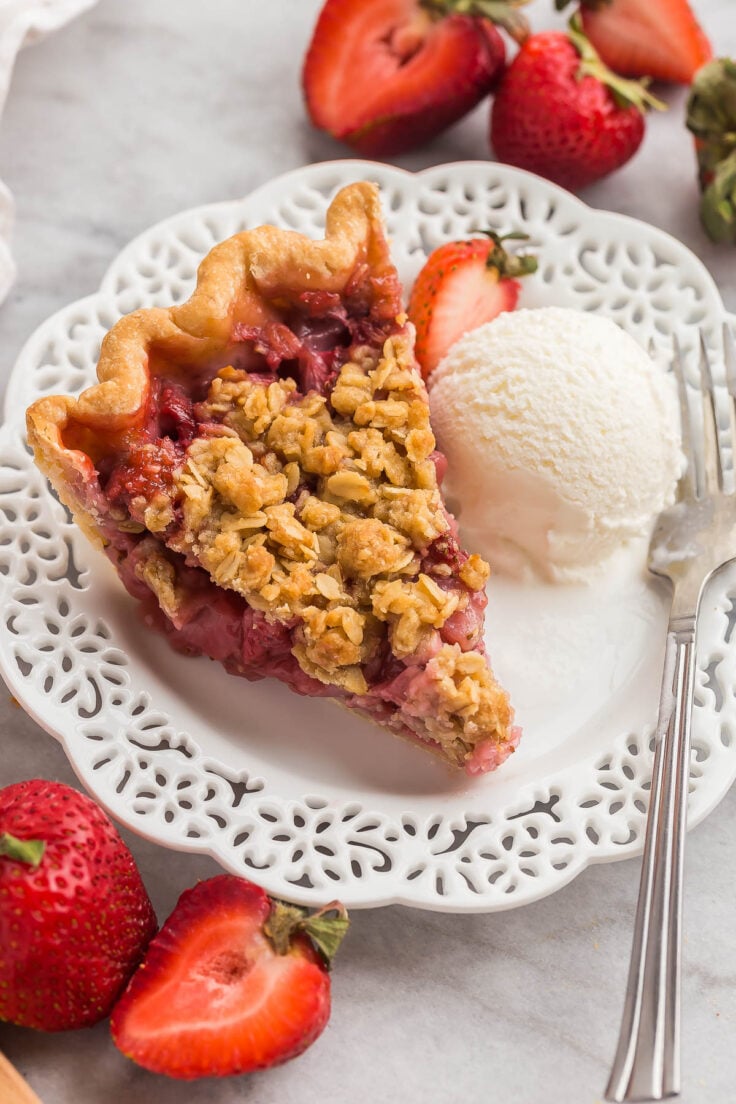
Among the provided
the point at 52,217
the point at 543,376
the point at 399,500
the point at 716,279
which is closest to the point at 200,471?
the point at 399,500

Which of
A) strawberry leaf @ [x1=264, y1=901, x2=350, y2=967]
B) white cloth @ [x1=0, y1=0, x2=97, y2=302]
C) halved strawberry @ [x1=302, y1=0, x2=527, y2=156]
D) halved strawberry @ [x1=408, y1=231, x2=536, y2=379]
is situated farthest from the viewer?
halved strawberry @ [x1=302, y1=0, x2=527, y2=156]

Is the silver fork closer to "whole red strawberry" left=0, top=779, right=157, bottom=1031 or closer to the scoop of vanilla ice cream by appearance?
the scoop of vanilla ice cream

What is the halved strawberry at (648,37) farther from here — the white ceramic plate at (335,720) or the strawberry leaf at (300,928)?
the strawberry leaf at (300,928)

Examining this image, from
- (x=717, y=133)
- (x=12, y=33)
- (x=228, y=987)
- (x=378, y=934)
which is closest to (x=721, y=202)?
(x=717, y=133)

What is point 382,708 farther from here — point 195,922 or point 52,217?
point 52,217

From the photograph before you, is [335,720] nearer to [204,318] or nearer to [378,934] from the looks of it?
[378,934]

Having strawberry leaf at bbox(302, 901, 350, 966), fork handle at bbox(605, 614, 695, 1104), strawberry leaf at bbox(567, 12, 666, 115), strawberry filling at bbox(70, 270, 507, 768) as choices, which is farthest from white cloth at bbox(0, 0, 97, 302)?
fork handle at bbox(605, 614, 695, 1104)

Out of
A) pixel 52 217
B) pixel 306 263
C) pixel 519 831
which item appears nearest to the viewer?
pixel 519 831
